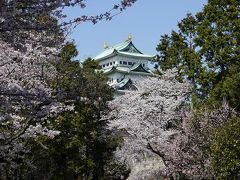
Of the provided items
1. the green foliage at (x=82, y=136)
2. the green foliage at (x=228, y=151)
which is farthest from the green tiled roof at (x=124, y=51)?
the green foliage at (x=228, y=151)

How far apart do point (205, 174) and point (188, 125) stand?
2.61m

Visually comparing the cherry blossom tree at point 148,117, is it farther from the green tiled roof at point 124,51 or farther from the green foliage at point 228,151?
the green tiled roof at point 124,51

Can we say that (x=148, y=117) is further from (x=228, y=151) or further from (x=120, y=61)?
(x=120, y=61)

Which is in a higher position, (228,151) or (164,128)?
(164,128)

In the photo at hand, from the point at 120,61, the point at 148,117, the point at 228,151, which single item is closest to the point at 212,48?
the point at 148,117

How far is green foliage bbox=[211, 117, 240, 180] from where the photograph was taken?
671 inches

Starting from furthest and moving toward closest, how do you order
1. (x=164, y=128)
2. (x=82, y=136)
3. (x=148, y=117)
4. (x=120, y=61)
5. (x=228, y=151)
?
1. (x=120, y=61)
2. (x=148, y=117)
3. (x=164, y=128)
4. (x=82, y=136)
5. (x=228, y=151)

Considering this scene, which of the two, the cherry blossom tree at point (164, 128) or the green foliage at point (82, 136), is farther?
the green foliage at point (82, 136)

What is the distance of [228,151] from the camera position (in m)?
17.1

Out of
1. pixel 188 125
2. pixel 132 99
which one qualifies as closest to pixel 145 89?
pixel 132 99

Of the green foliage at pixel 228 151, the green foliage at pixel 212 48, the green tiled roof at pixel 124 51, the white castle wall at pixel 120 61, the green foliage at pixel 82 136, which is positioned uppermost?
the green tiled roof at pixel 124 51

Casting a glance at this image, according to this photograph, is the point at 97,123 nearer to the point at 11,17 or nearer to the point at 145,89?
the point at 145,89

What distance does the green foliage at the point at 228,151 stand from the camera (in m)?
17.0

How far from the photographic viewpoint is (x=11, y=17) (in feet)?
16.8
